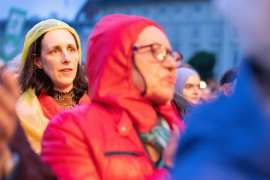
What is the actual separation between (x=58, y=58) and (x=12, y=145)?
169 cm

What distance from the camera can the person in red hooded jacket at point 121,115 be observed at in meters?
1.71

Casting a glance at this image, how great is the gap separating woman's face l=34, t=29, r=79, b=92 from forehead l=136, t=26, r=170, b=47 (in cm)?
125

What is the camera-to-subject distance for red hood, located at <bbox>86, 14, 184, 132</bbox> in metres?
1.85

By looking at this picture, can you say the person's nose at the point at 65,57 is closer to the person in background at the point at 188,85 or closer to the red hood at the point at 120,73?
the red hood at the point at 120,73

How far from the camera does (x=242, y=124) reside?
2.91 feet

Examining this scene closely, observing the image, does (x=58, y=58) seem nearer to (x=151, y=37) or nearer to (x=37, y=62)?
(x=37, y=62)

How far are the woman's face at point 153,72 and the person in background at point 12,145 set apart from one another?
0.68 metres

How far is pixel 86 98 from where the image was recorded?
10.8 ft

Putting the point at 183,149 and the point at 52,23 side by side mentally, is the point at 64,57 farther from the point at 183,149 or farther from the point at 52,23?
the point at 183,149

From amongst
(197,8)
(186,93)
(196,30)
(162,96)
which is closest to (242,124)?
(162,96)

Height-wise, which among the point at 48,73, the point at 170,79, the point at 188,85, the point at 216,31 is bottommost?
the point at 216,31

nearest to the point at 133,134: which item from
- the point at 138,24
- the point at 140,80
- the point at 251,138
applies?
the point at 140,80

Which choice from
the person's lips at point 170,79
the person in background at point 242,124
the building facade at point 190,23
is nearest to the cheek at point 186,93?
the person's lips at point 170,79

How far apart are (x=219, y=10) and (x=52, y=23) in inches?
92.1
